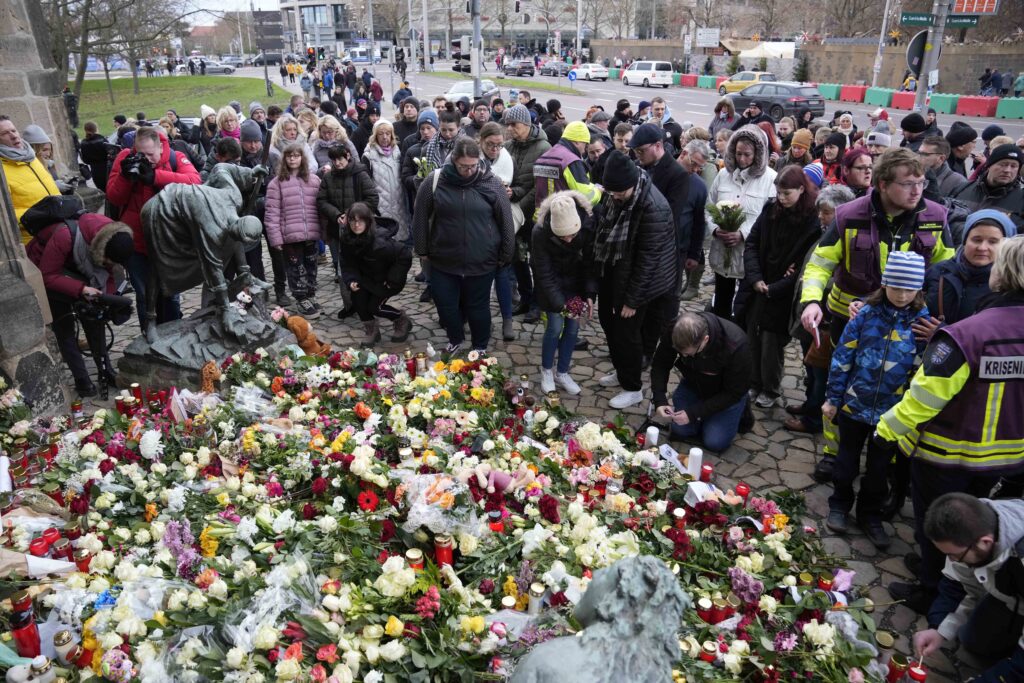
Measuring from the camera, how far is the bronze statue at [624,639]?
1.40 meters

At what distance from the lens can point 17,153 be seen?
17.4 ft

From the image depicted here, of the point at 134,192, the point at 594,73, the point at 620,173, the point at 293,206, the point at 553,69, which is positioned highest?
the point at 553,69

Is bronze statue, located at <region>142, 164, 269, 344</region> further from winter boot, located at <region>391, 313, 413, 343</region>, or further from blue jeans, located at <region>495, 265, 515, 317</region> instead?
blue jeans, located at <region>495, 265, 515, 317</region>

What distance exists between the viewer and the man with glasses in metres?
6.42

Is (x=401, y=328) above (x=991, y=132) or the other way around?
the other way around

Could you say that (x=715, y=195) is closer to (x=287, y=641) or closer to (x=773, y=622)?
(x=773, y=622)

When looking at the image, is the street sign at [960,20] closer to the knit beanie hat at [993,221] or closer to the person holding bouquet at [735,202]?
the person holding bouquet at [735,202]

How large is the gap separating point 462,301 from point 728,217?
7.89ft

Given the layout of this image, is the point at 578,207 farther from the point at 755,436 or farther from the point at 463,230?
the point at 755,436

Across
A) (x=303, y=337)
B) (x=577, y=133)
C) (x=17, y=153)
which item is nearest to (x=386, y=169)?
(x=577, y=133)

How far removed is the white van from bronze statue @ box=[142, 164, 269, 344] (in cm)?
3799

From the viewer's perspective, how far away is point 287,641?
2580 millimetres

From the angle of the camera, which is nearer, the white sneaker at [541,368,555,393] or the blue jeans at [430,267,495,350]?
the white sneaker at [541,368,555,393]

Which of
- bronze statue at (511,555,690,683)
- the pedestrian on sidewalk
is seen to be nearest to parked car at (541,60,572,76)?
the pedestrian on sidewalk
